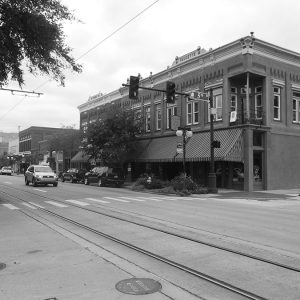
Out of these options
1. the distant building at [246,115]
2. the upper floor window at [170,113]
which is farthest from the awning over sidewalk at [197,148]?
the upper floor window at [170,113]

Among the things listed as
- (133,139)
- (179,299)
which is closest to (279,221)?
(179,299)

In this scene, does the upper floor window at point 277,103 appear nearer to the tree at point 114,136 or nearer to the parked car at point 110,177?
the tree at point 114,136

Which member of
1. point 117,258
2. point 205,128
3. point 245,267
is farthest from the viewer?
point 205,128

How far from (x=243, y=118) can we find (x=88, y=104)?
103 feet

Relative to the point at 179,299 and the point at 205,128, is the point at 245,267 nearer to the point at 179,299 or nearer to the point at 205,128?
the point at 179,299

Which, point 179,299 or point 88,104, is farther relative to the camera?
point 88,104

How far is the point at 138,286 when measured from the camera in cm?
605

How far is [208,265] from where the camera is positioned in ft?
23.9

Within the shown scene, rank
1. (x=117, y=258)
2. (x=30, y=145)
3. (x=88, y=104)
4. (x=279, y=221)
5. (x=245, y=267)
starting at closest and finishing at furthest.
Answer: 1. (x=245, y=267)
2. (x=117, y=258)
3. (x=279, y=221)
4. (x=88, y=104)
5. (x=30, y=145)

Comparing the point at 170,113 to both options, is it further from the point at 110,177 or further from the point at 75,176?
the point at 75,176

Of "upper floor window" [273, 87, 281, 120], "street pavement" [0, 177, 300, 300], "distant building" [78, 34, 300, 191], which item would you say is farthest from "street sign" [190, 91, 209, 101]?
"street pavement" [0, 177, 300, 300]

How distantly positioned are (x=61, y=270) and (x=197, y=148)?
25737 mm

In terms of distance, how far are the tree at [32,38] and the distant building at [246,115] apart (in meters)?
12.7

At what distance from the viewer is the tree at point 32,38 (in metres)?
18.9
